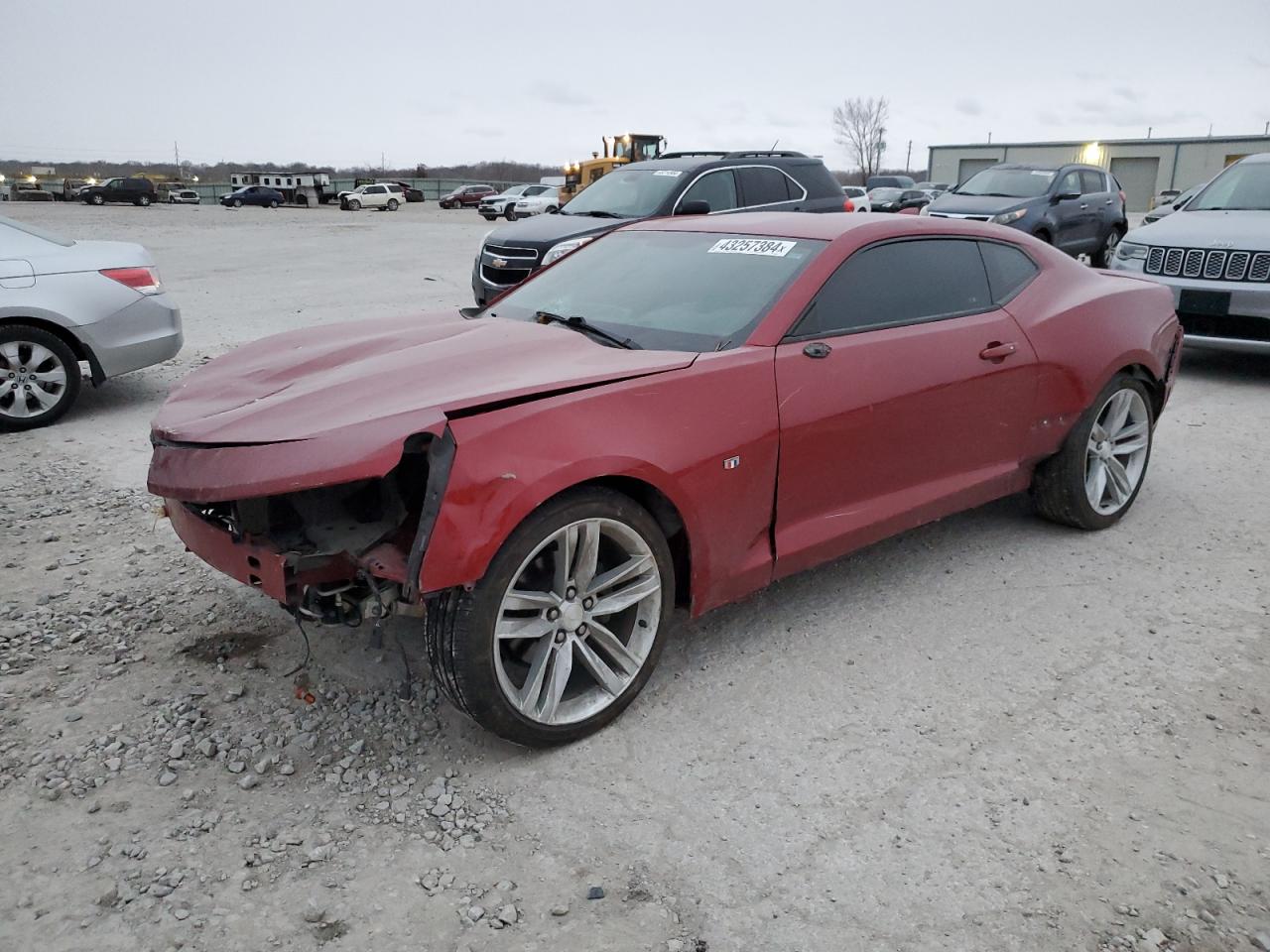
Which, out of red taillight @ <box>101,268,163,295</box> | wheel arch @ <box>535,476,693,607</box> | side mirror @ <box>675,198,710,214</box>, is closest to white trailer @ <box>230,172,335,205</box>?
side mirror @ <box>675,198,710,214</box>

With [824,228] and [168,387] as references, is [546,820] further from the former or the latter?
[168,387]

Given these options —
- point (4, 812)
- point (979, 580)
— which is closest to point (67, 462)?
point (4, 812)

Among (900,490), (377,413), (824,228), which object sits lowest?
(900,490)

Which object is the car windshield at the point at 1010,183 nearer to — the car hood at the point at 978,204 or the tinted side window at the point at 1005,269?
the car hood at the point at 978,204

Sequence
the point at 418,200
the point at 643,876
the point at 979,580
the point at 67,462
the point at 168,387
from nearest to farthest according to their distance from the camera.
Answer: the point at 643,876 → the point at 979,580 → the point at 67,462 → the point at 168,387 → the point at 418,200

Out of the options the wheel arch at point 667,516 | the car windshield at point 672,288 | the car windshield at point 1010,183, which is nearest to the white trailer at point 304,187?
the car windshield at point 1010,183

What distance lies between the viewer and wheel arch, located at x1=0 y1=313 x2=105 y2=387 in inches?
253

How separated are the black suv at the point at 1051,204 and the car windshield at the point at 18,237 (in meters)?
10.5

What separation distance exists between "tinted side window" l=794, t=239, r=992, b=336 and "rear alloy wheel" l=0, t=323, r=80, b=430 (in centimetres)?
538

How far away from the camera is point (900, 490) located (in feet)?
12.7

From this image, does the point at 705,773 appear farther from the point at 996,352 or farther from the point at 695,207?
the point at 695,207

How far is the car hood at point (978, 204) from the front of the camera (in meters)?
13.4

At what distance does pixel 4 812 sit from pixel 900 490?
3139 mm

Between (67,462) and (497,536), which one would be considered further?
(67,462)
